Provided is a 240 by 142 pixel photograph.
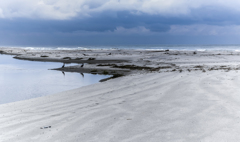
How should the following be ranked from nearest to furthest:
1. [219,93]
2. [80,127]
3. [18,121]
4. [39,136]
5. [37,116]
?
[39,136] → [80,127] → [18,121] → [37,116] → [219,93]

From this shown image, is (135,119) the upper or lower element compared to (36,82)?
upper

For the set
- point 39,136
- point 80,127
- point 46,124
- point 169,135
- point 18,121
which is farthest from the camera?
point 18,121

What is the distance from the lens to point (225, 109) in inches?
169

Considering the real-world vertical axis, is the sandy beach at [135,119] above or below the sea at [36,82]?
above

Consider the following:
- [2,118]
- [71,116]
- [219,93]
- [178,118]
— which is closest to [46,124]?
[71,116]

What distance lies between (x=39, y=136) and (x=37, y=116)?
1.28 meters

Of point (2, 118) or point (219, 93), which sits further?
point (219, 93)

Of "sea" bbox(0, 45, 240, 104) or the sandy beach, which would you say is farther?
"sea" bbox(0, 45, 240, 104)

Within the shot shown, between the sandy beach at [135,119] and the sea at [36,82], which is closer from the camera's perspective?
the sandy beach at [135,119]

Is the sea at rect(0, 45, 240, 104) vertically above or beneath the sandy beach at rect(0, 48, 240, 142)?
beneath

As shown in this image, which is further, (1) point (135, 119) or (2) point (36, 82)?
(2) point (36, 82)

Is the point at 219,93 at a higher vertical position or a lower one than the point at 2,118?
higher

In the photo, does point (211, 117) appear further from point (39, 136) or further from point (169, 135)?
point (39, 136)

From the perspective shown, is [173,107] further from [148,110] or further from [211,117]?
[211,117]
